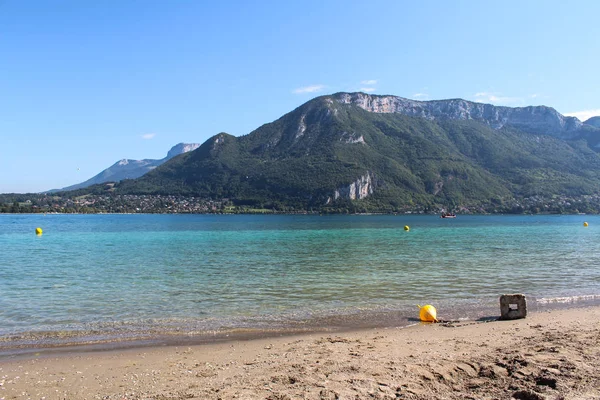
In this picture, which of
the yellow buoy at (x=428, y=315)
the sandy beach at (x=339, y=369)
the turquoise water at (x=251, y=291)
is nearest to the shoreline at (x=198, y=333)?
the turquoise water at (x=251, y=291)

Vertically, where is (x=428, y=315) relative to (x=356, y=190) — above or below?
below

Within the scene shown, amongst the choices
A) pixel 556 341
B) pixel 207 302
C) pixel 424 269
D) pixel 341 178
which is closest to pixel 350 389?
pixel 556 341

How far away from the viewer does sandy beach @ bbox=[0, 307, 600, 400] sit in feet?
24.0

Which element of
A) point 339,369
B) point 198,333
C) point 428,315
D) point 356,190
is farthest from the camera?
point 356,190

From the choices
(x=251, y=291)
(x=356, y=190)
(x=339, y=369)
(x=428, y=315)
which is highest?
(x=356, y=190)

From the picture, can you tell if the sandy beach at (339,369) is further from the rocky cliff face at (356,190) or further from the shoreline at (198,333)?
the rocky cliff face at (356,190)

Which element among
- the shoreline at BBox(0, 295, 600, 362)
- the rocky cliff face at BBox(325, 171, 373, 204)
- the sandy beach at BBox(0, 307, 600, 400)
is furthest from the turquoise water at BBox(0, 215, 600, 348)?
the rocky cliff face at BBox(325, 171, 373, 204)

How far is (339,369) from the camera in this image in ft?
27.6

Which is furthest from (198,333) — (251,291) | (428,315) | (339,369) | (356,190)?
(356,190)

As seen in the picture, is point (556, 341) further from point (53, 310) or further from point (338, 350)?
point (53, 310)

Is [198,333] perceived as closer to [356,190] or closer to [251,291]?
[251,291]

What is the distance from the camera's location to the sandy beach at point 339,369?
24.0 feet

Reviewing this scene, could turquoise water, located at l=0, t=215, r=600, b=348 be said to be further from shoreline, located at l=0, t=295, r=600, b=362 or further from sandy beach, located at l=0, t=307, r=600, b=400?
sandy beach, located at l=0, t=307, r=600, b=400

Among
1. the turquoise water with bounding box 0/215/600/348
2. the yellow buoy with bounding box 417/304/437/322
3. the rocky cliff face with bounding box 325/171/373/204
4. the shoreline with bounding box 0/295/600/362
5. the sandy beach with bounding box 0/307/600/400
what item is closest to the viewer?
the sandy beach with bounding box 0/307/600/400
